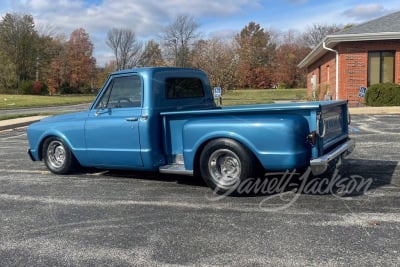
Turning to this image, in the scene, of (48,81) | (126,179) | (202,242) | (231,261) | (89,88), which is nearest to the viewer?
(231,261)

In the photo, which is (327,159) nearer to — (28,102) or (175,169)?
(175,169)

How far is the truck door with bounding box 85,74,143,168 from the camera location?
6465 millimetres

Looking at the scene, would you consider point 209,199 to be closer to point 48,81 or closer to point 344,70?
point 344,70

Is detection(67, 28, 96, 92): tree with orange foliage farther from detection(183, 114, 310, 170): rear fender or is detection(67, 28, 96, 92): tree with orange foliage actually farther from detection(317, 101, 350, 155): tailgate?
detection(183, 114, 310, 170): rear fender

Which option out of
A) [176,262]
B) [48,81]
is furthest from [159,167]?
[48,81]

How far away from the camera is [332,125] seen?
6234 millimetres

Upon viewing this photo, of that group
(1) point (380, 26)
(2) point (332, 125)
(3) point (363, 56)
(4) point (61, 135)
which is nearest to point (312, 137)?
(2) point (332, 125)

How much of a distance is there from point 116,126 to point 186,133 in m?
1.26

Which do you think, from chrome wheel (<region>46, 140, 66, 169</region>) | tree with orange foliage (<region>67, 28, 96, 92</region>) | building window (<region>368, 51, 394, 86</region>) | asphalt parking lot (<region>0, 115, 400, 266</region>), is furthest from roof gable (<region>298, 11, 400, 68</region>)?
tree with orange foliage (<region>67, 28, 96, 92</region>)

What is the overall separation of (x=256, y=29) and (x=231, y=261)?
88398mm

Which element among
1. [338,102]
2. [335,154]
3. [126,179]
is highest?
[338,102]

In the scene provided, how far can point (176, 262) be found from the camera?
3.81 metres

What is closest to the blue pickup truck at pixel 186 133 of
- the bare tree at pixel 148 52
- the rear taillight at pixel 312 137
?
the rear taillight at pixel 312 137

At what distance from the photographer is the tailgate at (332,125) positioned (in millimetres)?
5521
